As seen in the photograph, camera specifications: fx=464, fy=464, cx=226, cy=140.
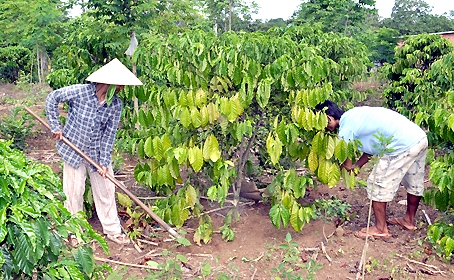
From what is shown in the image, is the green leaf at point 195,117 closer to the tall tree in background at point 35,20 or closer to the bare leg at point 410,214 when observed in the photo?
the bare leg at point 410,214

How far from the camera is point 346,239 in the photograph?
13.3 ft

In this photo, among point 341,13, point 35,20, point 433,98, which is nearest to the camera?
point 433,98

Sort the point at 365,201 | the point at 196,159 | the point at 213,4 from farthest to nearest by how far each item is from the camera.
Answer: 1. the point at 213,4
2. the point at 365,201
3. the point at 196,159

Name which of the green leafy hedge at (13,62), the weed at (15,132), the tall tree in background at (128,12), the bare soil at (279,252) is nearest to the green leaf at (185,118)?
the bare soil at (279,252)

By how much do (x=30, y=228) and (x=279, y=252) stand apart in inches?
97.0

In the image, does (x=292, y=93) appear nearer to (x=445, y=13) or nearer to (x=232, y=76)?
(x=232, y=76)

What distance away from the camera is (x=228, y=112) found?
11.7 ft

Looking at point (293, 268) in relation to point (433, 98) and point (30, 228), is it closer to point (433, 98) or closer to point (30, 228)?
point (30, 228)

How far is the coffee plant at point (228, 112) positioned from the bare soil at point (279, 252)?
0.24m

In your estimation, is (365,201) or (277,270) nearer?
(277,270)

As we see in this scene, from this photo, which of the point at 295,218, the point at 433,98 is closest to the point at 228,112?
the point at 295,218

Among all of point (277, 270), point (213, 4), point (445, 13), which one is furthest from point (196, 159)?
point (445, 13)

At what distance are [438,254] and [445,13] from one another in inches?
994

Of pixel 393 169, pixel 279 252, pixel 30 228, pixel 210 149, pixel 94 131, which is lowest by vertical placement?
pixel 279 252
